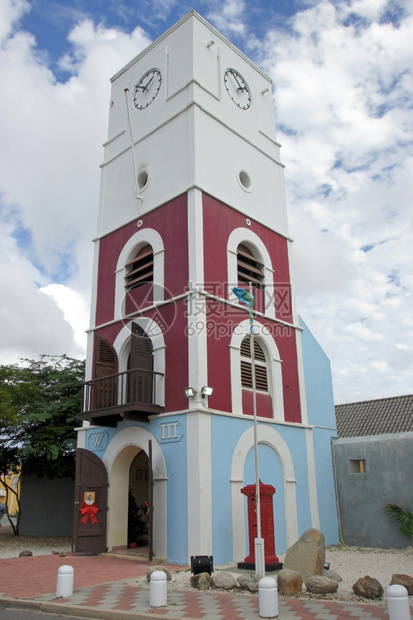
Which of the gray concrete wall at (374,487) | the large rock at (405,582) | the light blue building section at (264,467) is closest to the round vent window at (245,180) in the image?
the light blue building section at (264,467)

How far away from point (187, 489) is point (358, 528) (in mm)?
6135

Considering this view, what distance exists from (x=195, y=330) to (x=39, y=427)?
8072 millimetres

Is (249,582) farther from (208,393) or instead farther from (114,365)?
(114,365)

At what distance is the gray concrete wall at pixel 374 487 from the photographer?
48.9ft

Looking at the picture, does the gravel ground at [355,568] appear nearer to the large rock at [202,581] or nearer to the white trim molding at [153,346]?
the large rock at [202,581]

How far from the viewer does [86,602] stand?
812 centimetres

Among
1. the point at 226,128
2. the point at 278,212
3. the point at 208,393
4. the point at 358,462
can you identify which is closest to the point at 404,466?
the point at 358,462

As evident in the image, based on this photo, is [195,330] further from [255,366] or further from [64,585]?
[64,585]

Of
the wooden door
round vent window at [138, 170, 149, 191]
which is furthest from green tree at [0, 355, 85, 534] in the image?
round vent window at [138, 170, 149, 191]

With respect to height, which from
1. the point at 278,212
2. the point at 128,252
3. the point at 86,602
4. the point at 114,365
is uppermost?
the point at 278,212

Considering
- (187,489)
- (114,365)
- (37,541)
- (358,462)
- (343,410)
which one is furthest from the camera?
(343,410)

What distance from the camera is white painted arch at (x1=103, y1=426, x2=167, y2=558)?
43.3 feet

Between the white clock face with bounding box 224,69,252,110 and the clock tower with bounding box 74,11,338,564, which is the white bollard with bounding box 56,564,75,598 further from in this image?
the white clock face with bounding box 224,69,252,110

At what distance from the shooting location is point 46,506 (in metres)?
19.9
